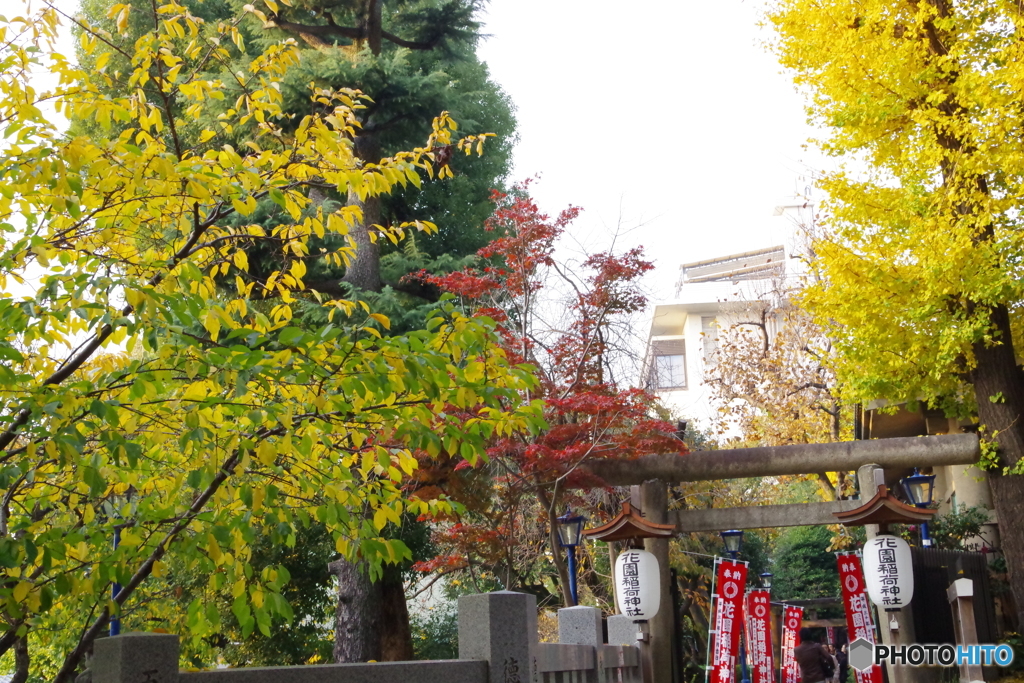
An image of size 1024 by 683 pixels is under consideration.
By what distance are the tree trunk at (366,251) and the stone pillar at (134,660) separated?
10.5 meters

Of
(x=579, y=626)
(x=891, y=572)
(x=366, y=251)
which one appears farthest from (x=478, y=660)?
(x=366, y=251)

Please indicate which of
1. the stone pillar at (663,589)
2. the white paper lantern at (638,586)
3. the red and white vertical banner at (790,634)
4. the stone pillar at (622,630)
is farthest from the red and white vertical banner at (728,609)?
the red and white vertical banner at (790,634)

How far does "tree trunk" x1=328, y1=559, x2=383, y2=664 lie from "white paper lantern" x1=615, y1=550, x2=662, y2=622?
490cm

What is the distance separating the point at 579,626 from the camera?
27.9 feet

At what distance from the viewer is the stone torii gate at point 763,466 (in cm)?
1227

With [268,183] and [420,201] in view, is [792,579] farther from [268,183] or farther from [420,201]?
[268,183]

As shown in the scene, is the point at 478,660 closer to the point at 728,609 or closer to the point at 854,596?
the point at 854,596

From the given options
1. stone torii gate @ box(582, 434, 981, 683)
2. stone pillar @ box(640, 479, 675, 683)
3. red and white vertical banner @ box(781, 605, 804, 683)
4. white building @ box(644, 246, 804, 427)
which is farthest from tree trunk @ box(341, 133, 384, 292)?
white building @ box(644, 246, 804, 427)

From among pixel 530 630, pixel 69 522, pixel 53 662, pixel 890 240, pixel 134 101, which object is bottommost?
pixel 53 662

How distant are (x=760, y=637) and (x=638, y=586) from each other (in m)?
8.30

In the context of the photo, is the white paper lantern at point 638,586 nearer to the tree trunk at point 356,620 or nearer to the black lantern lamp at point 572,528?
the black lantern lamp at point 572,528

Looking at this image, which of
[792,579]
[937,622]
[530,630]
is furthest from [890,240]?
[792,579]

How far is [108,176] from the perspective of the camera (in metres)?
4.71

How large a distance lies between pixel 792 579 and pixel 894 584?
2206 cm
